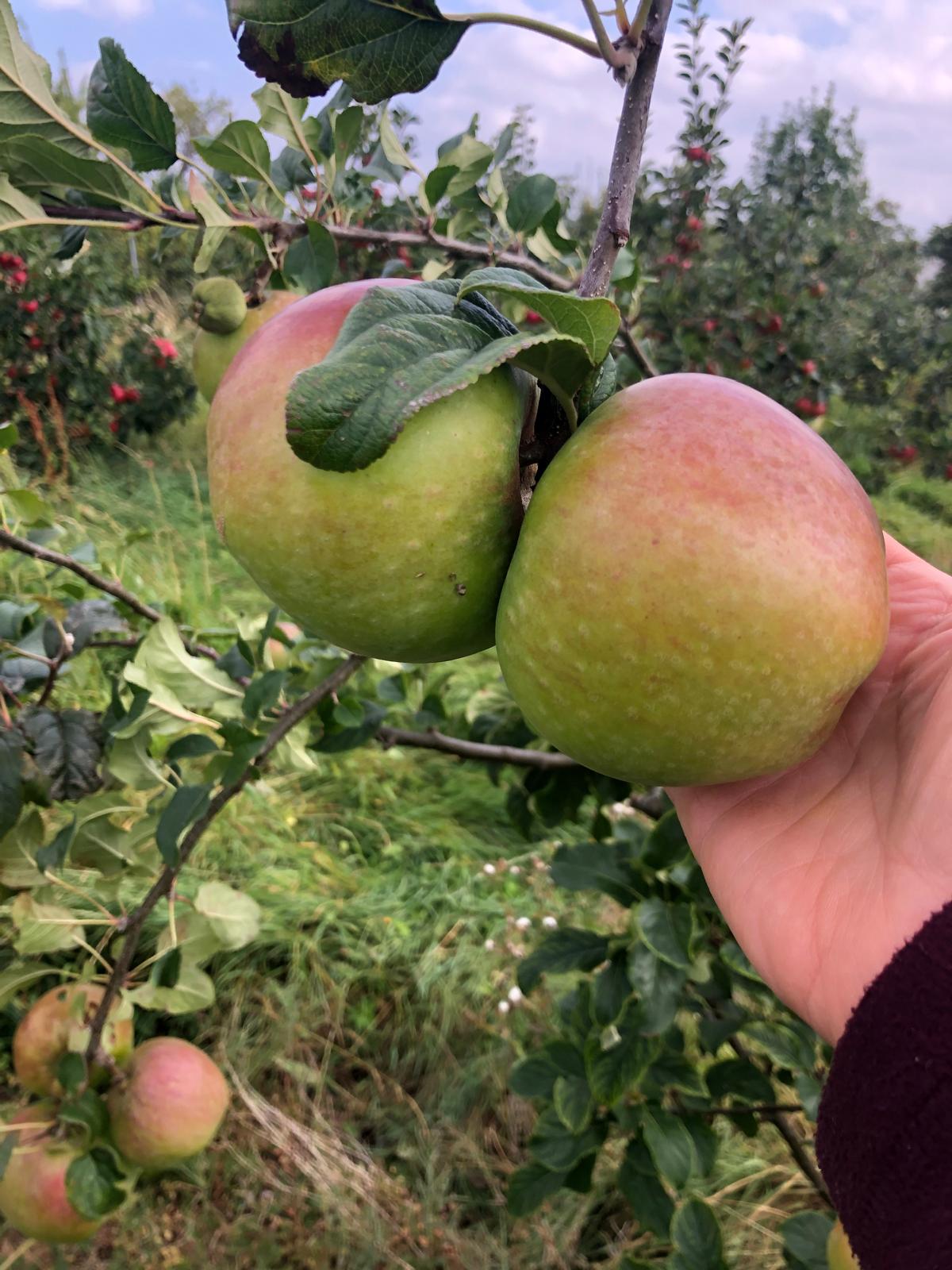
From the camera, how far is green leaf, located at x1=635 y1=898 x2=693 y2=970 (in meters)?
0.97

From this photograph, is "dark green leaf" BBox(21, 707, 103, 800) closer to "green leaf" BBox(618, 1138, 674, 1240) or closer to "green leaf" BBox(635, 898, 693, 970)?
"green leaf" BBox(635, 898, 693, 970)

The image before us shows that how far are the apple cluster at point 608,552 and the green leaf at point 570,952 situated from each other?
642mm

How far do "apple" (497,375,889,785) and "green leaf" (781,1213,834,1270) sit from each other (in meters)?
0.93

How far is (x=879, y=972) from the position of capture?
2.13 feet

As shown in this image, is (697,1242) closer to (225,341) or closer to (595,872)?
(595,872)

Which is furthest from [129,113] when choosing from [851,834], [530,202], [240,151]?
[851,834]

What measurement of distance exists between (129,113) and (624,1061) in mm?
1189

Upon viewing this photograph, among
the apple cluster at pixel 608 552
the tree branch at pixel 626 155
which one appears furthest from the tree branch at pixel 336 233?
the apple cluster at pixel 608 552

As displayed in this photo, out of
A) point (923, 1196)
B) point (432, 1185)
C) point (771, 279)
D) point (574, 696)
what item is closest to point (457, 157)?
point (574, 696)

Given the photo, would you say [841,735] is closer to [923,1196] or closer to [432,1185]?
[923,1196]

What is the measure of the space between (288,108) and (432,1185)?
214cm

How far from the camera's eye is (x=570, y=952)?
117cm

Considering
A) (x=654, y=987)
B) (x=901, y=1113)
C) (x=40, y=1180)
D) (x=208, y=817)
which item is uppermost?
(x=901, y=1113)

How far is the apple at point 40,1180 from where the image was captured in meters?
1.27
